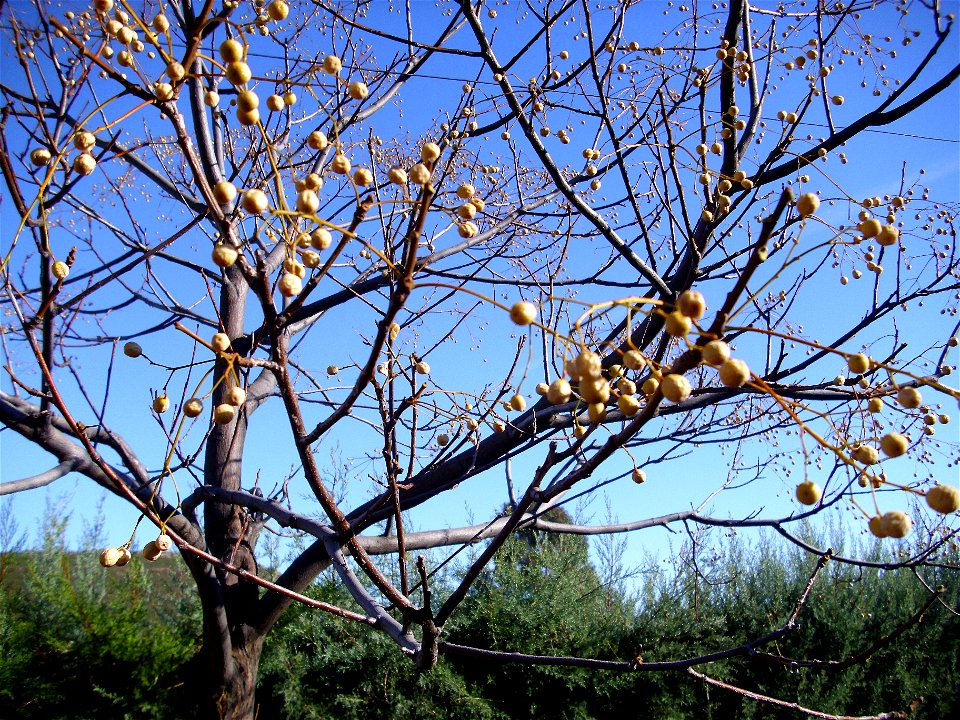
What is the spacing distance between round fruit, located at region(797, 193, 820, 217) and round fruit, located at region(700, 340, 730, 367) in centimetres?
21

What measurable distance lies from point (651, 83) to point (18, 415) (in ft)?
7.36

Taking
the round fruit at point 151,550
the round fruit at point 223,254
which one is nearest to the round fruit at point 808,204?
the round fruit at point 223,254

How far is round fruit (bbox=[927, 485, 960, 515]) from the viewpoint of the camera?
0.60m

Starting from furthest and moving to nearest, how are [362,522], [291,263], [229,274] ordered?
1. [229,274]
2. [362,522]
3. [291,263]

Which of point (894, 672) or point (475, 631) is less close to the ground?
point (475, 631)

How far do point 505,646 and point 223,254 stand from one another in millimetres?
3308

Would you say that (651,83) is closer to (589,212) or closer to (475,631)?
(589,212)

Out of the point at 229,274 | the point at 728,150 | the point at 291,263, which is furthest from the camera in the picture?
the point at 229,274

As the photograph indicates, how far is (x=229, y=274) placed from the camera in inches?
124

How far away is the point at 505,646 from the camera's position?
140 inches

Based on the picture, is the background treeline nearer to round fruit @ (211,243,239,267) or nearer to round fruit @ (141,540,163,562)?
round fruit @ (141,540,163,562)

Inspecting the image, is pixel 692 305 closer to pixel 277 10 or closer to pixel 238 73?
pixel 238 73

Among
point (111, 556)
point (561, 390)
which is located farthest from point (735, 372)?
point (111, 556)

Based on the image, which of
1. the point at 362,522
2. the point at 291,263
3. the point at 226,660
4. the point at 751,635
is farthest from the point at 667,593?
the point at 291,263
